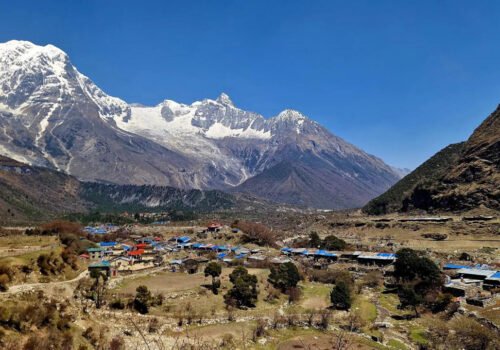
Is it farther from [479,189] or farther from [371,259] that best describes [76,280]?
[479,189]

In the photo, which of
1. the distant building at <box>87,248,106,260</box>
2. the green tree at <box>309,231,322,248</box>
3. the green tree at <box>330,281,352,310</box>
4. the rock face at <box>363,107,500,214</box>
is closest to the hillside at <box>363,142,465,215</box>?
the rock face at <box>363,107,500,214</box>

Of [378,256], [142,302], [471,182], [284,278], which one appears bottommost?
[142,302]

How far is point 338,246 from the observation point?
275 feet

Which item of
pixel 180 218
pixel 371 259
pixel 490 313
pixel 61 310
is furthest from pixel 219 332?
pixel 180 218

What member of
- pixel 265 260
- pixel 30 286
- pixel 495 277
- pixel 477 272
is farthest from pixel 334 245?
pixel 30 286

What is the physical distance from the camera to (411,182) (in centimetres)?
15575

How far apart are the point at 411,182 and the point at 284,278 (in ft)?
376

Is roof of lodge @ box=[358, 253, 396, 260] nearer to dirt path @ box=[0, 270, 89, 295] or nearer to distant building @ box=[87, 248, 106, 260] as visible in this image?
distant building @ box=[87, 248, 106, 260]

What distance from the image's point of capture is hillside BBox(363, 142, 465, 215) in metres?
140

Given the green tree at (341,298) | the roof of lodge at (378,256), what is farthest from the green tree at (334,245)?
the green tree at (341,298)

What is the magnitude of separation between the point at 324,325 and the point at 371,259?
31333 mm

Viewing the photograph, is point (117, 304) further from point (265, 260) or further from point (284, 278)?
point (265, 260)

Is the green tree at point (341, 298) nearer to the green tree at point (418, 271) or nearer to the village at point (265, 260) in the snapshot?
the green tree at point (418, 271)

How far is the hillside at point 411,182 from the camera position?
140 meters
